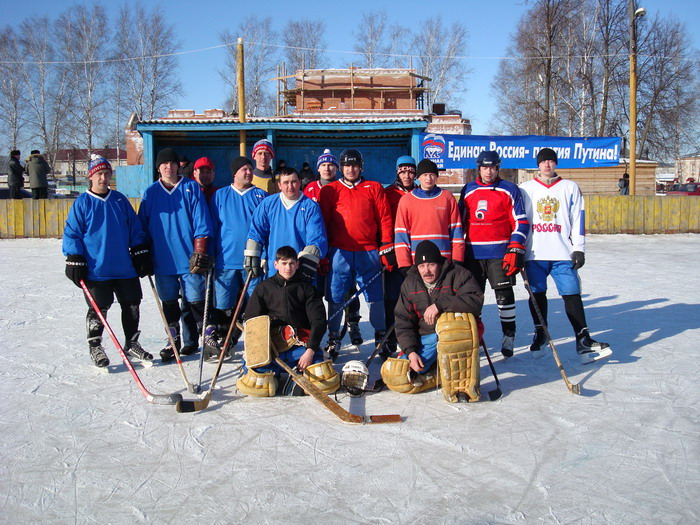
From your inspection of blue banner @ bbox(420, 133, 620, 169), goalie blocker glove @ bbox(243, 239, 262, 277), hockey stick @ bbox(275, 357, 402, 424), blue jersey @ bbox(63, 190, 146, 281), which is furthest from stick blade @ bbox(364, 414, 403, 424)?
blue banner @ bbox(420, 133, 620, 169)

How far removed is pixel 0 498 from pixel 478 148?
14.1 metres

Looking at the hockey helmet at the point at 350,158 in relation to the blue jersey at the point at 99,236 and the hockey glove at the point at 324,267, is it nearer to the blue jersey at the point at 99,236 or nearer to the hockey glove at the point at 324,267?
the hockey glove at the point at 324,267

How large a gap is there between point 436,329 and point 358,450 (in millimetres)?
1063

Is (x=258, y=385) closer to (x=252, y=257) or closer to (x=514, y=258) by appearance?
(x=252, y=257)

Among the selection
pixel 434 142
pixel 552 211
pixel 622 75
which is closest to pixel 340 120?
pixel 434 142

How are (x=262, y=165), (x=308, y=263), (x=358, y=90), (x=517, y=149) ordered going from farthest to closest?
(x=358, y=90)
(x=517, y=149)
(x=262, y=165)
(x=308, y=263)

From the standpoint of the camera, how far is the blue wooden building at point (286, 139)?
1542cm

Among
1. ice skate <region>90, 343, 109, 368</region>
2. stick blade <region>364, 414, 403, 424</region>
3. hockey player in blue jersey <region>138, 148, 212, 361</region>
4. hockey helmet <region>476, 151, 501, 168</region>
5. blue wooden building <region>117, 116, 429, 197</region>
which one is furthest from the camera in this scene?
blue wooden building <region>117, 116, 429, 197</region>

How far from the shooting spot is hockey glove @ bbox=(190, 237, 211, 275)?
4.62 metres

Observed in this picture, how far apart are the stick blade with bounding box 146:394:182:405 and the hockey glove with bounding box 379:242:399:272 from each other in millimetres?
1982

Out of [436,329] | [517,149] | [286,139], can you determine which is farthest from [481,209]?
[286,139]

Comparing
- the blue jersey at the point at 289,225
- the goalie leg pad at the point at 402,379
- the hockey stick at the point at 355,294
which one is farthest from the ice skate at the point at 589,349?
the blue jersey at the point at 289,225

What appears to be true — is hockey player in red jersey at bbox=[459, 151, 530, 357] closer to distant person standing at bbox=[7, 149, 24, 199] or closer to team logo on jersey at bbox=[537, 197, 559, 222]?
team logo on jersey at bbox=[537, 197, 559, 222]

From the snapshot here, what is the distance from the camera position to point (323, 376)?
13.0 feet
